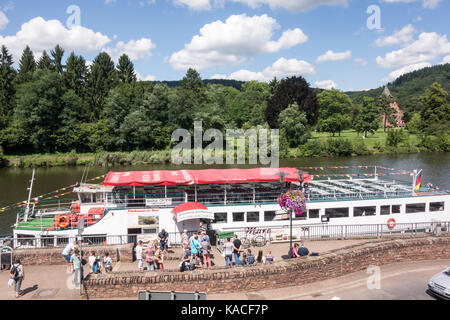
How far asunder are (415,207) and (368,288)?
514 inches

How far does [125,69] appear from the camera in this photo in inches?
3925

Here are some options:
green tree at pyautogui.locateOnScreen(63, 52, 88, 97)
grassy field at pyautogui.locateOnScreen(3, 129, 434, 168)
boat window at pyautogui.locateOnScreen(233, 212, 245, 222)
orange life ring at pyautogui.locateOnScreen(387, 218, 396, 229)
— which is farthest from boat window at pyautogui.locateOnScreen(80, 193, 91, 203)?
green tree at pyautogui.locateOnScreen(63, 52, 88, 97)

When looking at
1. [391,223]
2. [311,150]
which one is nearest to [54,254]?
[391,223]

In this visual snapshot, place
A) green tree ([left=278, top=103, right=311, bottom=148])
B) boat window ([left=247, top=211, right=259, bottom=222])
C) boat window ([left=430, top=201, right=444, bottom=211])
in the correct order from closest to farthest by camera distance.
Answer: boat window ([left=247, top=211, right=259, bottom=222]) → boat window ([left=430, top=201, right=444, bottom=211]) → green tree ([left=278, top=103, right=311, bottom=148])

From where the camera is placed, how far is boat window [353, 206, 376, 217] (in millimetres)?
23219

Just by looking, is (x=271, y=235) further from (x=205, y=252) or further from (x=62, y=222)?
(x=62, y=222)

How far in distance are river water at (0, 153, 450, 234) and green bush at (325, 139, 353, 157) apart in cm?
354

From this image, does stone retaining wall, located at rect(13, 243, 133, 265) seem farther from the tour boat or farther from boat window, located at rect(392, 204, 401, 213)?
boat window, located at rect(392, 204, 401, 213)

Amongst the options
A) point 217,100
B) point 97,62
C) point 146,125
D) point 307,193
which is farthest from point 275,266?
point 97,62

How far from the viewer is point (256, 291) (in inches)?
512

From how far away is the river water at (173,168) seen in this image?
43.1 metres

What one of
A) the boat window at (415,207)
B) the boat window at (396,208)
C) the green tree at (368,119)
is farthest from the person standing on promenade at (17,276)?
the green tree at (368,119)

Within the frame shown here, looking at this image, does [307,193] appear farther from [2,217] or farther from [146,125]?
[146,125]

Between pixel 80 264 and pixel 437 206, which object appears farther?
pixel 437 206
